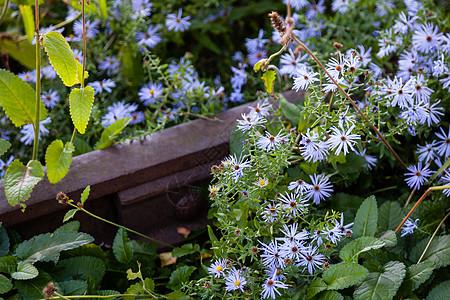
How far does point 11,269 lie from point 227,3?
4.59 ft

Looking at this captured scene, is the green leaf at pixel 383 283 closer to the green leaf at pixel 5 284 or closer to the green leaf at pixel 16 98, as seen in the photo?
the green leaf at pixel 5 284

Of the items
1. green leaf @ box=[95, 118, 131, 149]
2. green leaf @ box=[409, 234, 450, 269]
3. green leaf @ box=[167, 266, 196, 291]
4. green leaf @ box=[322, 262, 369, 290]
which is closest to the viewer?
green leaf @ box=[322, 262, 369, 290]

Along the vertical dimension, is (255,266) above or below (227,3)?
below

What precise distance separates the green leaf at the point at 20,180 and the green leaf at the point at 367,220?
79 cm

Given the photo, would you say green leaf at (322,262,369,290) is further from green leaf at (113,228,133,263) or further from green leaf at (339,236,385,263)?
green leaf at (113,228,133,263)

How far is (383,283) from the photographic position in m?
1.01

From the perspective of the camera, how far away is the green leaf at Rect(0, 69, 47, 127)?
45.8 inches

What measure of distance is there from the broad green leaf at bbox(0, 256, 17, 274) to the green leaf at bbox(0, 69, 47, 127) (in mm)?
340

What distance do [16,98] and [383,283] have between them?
3.31 feet

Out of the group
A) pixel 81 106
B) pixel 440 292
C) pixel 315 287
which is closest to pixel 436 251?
pixel 440 292

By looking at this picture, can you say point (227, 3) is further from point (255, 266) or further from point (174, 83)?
point (255, 266)

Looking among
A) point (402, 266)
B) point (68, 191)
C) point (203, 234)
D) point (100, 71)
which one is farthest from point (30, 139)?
point (402, 266)

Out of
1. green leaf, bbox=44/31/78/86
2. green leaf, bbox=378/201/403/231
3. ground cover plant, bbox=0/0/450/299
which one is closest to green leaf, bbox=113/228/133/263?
ground cover plant, bbox=0/0/450/299

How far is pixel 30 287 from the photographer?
1.09m
